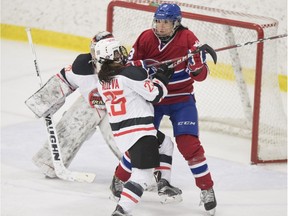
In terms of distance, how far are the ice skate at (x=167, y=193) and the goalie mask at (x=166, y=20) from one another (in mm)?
701

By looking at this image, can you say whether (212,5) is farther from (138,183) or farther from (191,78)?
(138,183)

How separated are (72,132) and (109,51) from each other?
33.6 inches

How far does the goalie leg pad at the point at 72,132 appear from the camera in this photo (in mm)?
4332

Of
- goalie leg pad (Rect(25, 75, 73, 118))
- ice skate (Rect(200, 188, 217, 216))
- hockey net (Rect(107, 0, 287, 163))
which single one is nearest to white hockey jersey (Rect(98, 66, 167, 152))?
ice skate (Rect(200, 188, 217, 216))

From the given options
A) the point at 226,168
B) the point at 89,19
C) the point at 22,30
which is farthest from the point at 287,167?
the point at 22,30

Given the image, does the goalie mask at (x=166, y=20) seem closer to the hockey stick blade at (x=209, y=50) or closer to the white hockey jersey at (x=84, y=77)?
the hockey stick blade at (x=209, y=50)

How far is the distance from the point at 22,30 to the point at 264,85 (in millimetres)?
3272

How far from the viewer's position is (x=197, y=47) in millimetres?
3756

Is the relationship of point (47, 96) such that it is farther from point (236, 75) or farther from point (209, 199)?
point (236, 75)

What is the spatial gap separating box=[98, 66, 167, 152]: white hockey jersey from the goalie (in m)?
0.35

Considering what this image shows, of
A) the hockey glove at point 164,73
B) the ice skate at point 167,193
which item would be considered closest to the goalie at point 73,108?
the hockey glove at point 164,73

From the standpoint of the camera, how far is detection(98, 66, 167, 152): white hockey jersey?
11.8ft

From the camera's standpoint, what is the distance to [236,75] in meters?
5.00

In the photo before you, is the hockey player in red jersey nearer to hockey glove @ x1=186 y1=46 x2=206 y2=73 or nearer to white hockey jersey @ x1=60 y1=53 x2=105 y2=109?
hockey glove @ x1=186 y1=46 x2=206 y2=73
